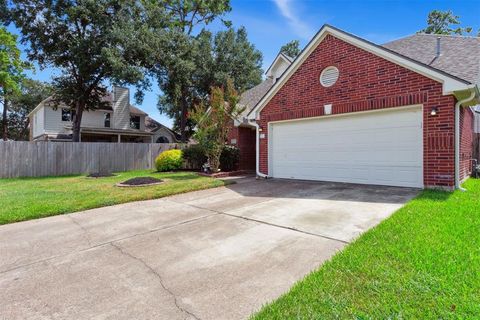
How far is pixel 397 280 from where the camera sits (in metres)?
2.58

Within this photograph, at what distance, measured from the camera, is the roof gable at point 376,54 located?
655cm

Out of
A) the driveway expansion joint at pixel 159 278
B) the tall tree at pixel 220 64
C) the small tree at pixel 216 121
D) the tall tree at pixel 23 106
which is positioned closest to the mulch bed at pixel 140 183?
the small tree at pixel 216 121

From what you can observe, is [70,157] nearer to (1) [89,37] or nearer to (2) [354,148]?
(1) [89,37]

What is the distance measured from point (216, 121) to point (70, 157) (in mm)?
8461

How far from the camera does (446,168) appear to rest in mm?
6730

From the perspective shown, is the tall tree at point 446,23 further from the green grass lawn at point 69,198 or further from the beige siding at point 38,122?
the beige siding at point 38,122

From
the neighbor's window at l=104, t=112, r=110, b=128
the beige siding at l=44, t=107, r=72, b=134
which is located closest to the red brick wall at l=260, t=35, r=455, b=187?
the neighbor's window at l=104, t=112, r=110, b=128

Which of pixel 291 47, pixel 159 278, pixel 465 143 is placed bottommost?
pixel 159 278

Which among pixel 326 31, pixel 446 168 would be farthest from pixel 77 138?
pixel 446 168

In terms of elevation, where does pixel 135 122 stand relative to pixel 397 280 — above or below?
above

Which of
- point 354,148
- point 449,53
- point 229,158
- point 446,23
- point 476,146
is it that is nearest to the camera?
point 449,53

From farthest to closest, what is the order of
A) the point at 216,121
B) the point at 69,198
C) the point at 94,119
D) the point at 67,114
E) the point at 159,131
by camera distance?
the point at 159,131 < the point at 94,119 < the point at 67,114 < the point at 216,121 < the point at 69,198

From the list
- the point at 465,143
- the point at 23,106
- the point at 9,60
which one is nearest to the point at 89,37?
the point at 9,60

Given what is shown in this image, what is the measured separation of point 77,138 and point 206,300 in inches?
917
